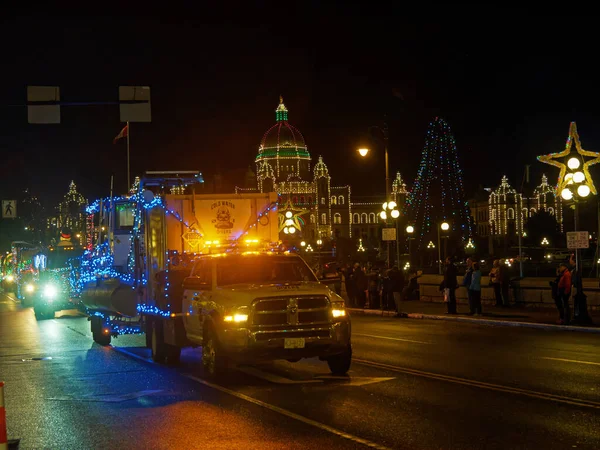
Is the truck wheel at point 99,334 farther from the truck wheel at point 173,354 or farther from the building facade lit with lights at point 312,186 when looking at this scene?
the building facade lit with lights at point 312,186

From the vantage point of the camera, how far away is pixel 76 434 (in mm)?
10023

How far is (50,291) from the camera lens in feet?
106

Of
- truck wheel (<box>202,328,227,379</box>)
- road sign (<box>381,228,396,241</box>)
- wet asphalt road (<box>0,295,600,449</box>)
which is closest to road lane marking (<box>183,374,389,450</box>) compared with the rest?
wet asphalt road (<box>0,295,600,449</box>)

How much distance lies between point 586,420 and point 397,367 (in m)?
5.33

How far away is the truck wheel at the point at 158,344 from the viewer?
1692 centimetres

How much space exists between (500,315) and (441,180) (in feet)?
128

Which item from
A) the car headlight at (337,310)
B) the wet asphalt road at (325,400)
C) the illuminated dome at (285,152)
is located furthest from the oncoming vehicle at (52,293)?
the illuminated dome at (285,152)

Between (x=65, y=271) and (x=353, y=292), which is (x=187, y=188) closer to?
(x=65, y=271)

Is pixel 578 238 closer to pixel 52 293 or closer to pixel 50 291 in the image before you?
pixel 52 293

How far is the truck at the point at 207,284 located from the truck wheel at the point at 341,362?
0.02 m

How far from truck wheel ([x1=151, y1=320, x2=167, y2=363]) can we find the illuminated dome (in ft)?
542

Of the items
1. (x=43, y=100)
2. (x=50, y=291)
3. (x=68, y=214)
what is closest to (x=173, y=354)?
(x=43, y=100)

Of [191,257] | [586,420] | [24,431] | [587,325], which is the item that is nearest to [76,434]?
[24,431]

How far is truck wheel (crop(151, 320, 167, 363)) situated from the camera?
666 inches
